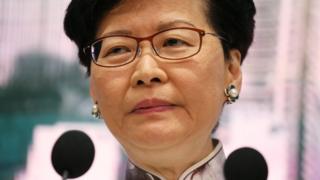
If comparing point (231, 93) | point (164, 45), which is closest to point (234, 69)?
point (231, 93)

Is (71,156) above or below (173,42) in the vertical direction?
below

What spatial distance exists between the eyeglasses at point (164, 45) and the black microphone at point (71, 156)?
0.15 meters

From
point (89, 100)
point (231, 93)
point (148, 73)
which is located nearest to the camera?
point (148, 73)

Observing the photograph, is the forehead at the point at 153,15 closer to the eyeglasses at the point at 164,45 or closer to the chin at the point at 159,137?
the eyeglasses at the point at 164,45

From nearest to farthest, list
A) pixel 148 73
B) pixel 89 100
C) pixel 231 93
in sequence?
pixel 148 73 < pixel 231 93 < pixel 89 100

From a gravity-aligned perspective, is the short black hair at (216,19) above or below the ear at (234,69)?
above

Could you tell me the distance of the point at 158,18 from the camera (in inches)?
32.0

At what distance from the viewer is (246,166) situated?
2.63ft

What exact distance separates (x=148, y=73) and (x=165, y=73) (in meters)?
0.03

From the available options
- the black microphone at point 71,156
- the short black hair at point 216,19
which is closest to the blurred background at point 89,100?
the short black hair at point 216,19

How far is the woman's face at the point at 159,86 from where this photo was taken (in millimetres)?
768

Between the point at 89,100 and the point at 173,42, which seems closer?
the point at 173,42

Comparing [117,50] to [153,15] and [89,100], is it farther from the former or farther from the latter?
[89,100]

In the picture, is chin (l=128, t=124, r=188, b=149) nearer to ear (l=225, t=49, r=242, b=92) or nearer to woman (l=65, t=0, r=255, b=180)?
woman (l=65, t=0, r=255, b=180)
